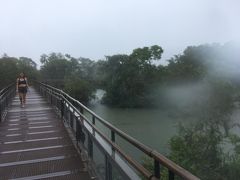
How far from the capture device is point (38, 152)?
261 inches

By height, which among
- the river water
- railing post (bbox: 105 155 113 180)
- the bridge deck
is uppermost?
railing post (bbox: 105 155 113 180)

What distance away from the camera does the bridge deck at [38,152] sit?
529 cm

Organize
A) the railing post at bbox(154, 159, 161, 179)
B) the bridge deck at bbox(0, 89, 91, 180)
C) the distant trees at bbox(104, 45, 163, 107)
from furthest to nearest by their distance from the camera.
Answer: the distant trees at bbox(104, 45, 163, 107) < the bridge deck at bbox(0, 89, 91, 180) < the railing post at bbox(154, 159, 161, 179)

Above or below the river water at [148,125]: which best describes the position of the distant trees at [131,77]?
above

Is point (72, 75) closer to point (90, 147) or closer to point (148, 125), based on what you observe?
point (148, 125)

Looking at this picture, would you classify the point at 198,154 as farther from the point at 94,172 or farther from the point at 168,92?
the point at 168,92

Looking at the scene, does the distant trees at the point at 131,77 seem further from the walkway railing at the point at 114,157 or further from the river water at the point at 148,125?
the walkway railing at the point at 114,157

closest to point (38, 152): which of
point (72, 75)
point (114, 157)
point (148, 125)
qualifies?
point (114, 157)

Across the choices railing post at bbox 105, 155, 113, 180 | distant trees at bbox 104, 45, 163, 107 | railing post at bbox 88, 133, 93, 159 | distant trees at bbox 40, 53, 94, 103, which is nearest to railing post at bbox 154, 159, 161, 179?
railing post at bbox 105, 155, 113, 180

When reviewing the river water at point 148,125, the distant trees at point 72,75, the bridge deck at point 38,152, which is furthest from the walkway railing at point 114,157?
the distant trees at point 72,75

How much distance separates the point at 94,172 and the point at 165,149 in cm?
2581

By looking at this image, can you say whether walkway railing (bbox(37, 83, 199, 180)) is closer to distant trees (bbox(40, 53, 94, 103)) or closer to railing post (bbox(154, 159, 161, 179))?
railing post (bbox(154, 159, 161, 179))

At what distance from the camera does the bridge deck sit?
208 inches

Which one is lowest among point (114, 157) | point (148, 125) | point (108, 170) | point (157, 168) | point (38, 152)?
point (148, 125)
